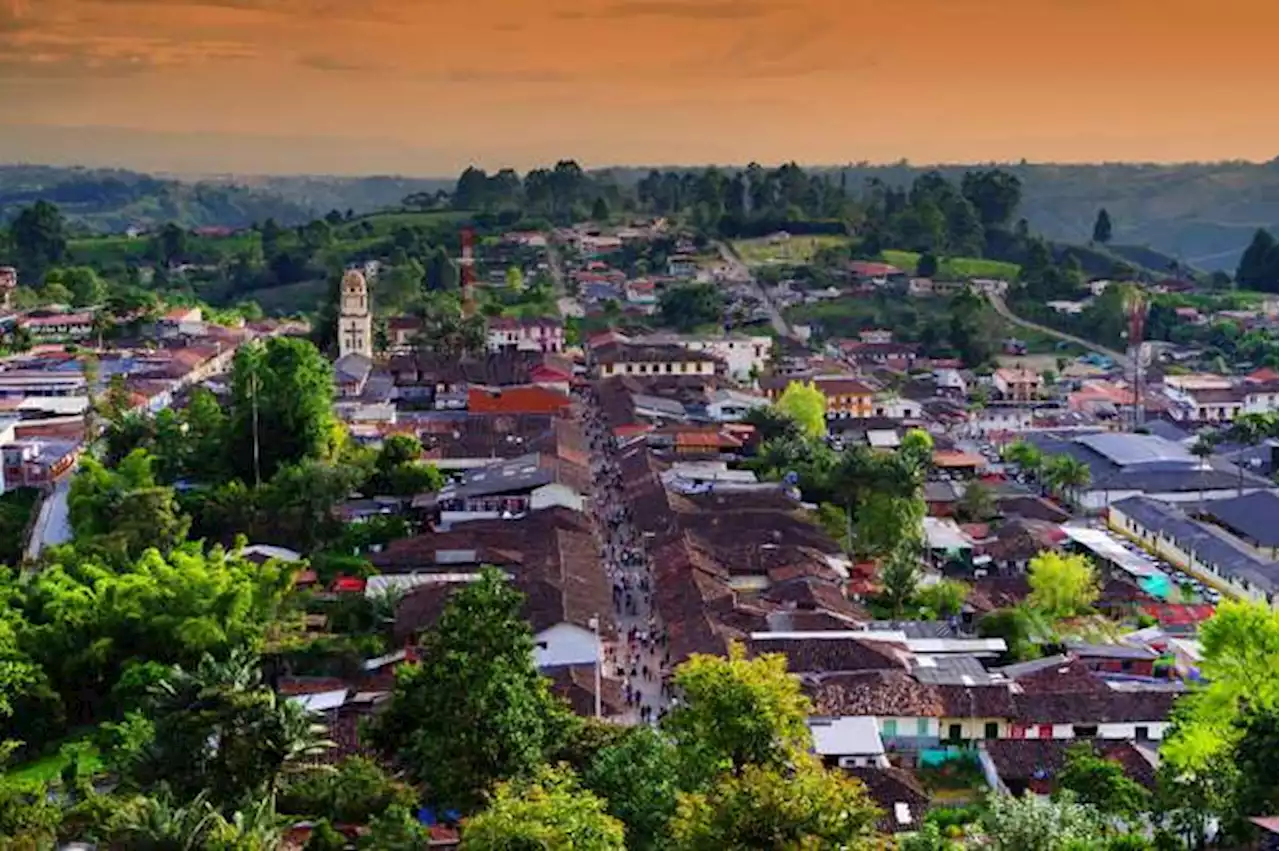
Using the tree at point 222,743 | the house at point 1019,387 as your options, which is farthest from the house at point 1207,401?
the tree at point 222,743

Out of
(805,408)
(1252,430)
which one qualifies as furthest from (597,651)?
(1252,430)

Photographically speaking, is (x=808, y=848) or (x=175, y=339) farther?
(x=175, y=339)

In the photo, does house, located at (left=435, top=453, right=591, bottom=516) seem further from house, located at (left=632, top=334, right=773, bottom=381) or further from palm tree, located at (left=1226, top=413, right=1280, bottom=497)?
palm tree, located at (left=1226, top=413, right=1280, bottom=497)

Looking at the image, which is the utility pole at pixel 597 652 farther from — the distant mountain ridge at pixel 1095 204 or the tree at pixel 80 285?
the distant mountain ridge at pixel 1095 204

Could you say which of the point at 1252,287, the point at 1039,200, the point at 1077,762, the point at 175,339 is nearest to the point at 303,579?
the point at 1077,762

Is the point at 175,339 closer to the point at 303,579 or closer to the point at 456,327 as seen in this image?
the point at 456,327

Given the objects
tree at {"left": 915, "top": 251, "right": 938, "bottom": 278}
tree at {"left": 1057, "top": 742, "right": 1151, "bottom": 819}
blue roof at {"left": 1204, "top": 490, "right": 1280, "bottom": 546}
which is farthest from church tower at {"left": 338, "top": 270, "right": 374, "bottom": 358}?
tree at {"left": 1057, "top": 742, "right": 1151, "bottom": 819}
